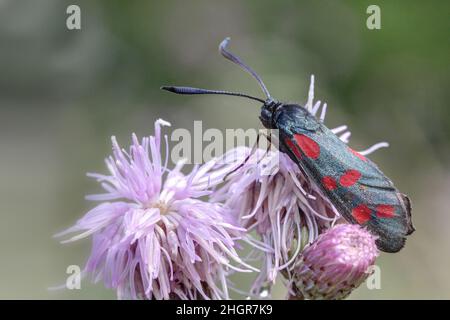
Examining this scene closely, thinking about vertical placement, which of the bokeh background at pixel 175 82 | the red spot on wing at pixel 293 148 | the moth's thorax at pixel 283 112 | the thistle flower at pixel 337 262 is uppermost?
the bokeh background at pixel 175 82

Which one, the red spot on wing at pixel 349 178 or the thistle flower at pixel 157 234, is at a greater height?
the red spot on wing at pixel 349 178

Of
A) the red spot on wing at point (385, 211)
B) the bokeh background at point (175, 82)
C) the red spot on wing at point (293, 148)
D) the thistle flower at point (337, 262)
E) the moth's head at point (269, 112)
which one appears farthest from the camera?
the bokeh background at point (175, 82)

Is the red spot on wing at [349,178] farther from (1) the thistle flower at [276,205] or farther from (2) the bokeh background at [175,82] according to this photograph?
(2) the bokeh background at [175,82]

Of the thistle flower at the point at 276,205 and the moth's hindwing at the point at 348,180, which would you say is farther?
the thistle flower at the point at 276,205

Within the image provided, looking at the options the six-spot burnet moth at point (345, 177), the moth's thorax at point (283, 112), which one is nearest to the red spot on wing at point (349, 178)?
the six-spot burnet moth at point (345, 177)

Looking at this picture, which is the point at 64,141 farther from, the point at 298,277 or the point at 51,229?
the point at 298,277

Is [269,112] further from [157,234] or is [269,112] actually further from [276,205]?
[157,234]
